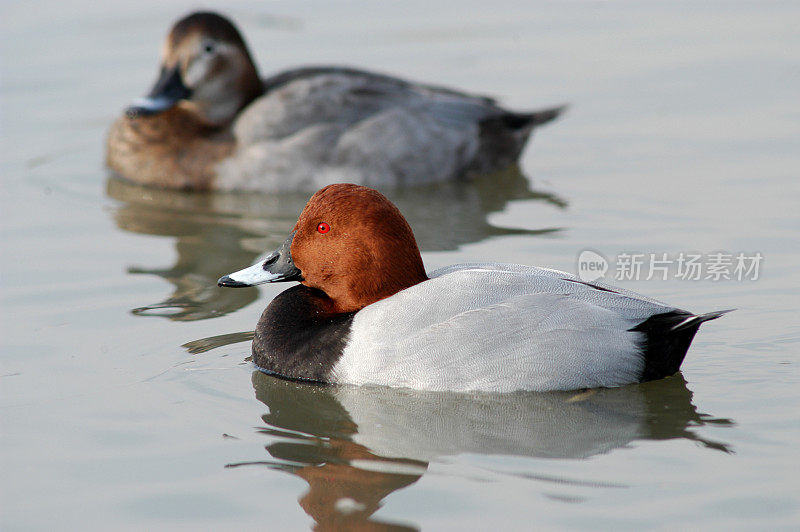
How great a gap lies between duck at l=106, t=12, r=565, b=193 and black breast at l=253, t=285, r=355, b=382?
10.8 ft

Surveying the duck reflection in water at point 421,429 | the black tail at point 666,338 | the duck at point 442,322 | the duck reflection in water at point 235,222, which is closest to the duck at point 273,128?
the duck reflection in water at point 235,222

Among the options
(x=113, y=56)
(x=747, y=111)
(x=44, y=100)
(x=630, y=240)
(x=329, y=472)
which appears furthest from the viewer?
(x=113, y=56)

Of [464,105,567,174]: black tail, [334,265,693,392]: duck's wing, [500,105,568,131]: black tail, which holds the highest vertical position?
[500,105,568,131]: black tail

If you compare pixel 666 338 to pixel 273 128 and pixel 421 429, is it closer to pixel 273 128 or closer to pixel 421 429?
pixel 421 429

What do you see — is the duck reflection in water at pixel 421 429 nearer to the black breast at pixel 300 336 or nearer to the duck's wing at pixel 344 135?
the black breast at pixel 300 336

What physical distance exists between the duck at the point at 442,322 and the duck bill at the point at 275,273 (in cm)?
4

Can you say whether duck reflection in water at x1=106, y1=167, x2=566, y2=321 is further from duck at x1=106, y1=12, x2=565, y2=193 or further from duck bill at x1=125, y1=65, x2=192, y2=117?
duck bill at x1=125, y1=65, x2=192, y2=117

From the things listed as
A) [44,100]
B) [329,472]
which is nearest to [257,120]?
[44,100]

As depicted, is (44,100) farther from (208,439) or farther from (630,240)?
(208,439)

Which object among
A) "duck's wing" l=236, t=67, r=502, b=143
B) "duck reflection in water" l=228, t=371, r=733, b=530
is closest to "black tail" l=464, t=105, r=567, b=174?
"duck's wing" l=236, t=67, r=502, b=143

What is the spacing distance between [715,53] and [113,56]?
569 cm

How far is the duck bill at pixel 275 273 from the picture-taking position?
19.4 feet

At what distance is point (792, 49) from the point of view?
11.4 m

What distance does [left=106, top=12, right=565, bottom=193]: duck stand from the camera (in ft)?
30.0
